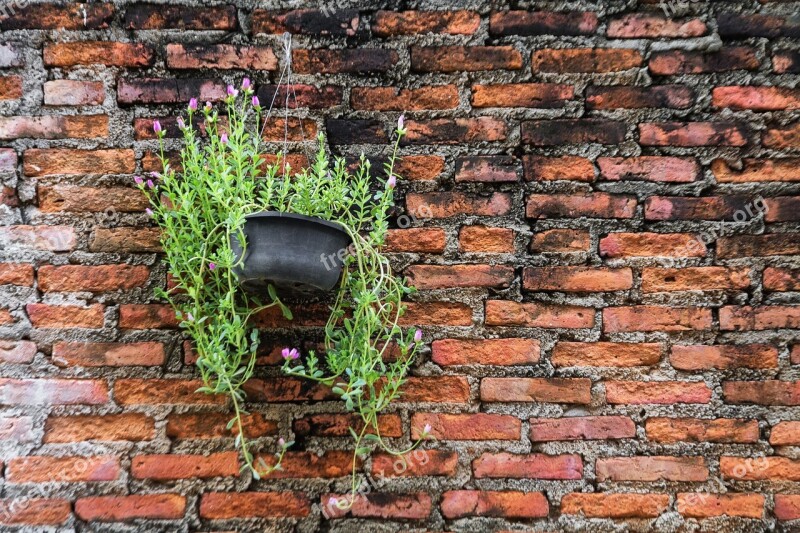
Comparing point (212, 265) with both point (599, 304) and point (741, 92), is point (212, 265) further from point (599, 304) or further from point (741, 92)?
point (741, 92)

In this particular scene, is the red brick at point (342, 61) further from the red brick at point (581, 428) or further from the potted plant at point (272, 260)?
the red brick at point (581, 428)

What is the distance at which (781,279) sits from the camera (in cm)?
155

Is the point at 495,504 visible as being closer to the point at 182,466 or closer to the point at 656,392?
the point at 656,392

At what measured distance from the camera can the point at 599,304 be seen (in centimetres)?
155

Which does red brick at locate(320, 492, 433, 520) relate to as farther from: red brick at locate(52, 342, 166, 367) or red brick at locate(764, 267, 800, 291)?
red brick at locate(764, 267, 800, 291)

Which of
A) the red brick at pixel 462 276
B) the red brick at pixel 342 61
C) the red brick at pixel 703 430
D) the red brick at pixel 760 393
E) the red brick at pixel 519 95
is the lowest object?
the red brick at pixel 703 430

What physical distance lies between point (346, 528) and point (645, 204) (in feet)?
3.74

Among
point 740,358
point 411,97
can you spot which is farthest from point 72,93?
point 740,358

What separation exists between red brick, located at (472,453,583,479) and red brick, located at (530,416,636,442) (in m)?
0.05

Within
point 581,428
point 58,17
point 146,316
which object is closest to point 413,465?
point 581,428

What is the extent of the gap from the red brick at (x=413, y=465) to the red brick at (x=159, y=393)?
1.47 ft

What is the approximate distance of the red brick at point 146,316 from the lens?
1.52 m

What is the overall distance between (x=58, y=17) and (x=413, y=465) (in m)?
1.49

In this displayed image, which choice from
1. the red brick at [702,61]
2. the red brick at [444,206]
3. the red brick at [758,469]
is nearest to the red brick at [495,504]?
the red brick at [758,469]
